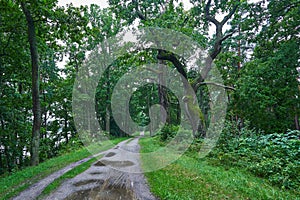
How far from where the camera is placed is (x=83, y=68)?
25250 mm

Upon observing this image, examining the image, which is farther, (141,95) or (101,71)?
(141,95)

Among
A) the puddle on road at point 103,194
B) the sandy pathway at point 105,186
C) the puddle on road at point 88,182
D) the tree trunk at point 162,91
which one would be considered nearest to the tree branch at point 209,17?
the tree trunk at point 162,91

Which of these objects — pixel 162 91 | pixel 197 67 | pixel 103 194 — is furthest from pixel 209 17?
pixel 103 194

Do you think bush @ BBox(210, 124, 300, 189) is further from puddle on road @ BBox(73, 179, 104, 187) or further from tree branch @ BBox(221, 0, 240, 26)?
tree branch @ BBox(221, 0, 240, 26)

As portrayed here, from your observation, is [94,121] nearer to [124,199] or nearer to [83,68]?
[83,68]

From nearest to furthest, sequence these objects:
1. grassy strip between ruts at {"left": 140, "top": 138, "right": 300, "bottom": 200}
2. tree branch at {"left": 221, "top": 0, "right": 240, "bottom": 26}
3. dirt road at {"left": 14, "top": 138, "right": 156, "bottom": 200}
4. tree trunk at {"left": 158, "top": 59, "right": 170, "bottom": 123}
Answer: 1. grassy strip between ruts at {"left": 140, "top": 138, "right": 300, "bottom": 200}
2. dirt road at {"left": 14, "top": 138, "right": 156, "bottom": 200}
3. tree branch at {"left": 221, "top": 0, "right": 240, "bottom": 26}
4. tree trunk at {"left": 158, "top": 59, "right": 170, "bottom": 123}

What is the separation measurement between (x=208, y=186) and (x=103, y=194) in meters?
2.48

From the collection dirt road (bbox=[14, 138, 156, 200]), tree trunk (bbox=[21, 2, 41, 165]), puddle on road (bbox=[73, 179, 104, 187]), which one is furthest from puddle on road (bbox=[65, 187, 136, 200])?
tree trunk (bbox=[21, 2, 41, 165])

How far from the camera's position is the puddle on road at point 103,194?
162 inches

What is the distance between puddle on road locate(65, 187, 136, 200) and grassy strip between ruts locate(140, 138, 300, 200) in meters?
0.65

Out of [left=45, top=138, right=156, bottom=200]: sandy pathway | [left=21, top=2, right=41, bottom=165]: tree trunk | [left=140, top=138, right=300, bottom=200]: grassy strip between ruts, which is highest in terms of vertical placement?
[left=21, top=2, right=41, bottom=165]: tree trunk

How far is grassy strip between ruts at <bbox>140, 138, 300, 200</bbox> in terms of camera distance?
407 cm

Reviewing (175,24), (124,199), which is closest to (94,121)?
(175,24)

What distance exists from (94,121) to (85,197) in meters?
23.8
